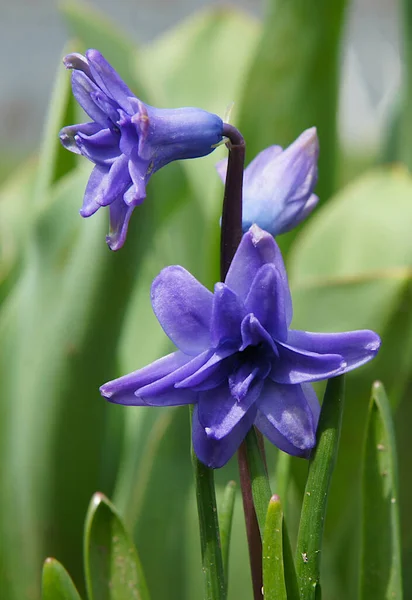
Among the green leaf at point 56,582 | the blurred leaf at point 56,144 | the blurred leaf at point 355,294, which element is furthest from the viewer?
the blurred leaf at point 56,144

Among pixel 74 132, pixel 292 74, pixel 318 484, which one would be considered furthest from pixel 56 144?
pixel 318 484

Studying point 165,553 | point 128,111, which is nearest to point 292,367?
point 128,111

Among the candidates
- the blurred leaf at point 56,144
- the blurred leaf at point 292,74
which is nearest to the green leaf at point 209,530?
the blurred leaf at point 56,144

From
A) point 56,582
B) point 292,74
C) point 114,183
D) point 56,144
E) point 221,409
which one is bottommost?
point 56,582

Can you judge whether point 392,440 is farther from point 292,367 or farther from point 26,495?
point 26,495

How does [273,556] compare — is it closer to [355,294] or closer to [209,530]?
[209,530]

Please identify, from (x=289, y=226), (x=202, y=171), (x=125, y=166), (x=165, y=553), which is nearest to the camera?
(x=125, y=166)

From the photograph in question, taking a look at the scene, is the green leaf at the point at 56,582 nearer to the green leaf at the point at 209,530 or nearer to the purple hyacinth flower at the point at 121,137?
the green leaf at the point at 209,530
